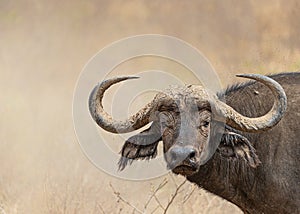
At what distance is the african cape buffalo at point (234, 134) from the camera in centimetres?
639

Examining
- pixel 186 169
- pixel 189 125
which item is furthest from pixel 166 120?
pixel 186 169

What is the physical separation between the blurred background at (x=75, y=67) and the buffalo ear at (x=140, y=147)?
2.01 metres

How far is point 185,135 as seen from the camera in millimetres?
6227

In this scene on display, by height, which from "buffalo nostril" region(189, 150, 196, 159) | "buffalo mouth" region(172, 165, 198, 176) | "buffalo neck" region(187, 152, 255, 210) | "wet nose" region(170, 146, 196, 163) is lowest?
"buffalo neck" region(187, 152, 255, 210)

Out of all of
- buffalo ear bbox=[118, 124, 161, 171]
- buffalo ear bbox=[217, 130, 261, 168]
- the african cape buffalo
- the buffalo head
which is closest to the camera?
the buffalo head

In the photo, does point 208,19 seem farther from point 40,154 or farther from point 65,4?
point 40,154

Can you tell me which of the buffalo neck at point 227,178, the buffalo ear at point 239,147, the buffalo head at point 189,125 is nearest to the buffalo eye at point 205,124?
the buffalo head at point 189,125

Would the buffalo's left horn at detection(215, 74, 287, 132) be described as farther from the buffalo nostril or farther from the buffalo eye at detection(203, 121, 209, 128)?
the buffalo nostril

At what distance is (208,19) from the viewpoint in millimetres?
13656

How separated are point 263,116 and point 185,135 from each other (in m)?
0.68

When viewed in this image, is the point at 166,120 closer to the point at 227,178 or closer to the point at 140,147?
the point at 140,147

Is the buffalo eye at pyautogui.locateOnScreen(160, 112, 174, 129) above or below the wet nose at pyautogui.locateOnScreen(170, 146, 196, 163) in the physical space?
above

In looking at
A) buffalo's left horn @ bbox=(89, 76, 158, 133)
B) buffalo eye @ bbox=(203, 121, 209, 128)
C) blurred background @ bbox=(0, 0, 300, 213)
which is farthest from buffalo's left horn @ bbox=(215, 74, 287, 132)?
blurred background @ bbox=(0, 0, 300, 213)

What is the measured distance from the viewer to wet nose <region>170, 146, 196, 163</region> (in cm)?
607
